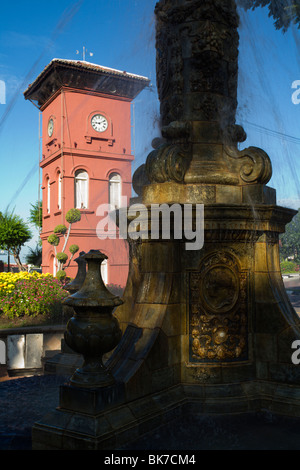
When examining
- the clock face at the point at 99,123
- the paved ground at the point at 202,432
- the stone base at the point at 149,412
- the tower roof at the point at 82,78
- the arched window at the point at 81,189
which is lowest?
the paved ground at the point at 202,432

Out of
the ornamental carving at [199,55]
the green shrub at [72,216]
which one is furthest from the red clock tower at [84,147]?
the ornamental carving at [199,55]

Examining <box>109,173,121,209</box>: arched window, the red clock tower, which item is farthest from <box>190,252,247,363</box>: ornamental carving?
<box>109,173,121,209</box>: arched window

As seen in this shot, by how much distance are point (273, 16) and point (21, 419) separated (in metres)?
11.8

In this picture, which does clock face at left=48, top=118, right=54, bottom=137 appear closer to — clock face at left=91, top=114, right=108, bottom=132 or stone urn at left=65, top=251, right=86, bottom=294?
clock face at left=91, top=114, right=108, bottom=132

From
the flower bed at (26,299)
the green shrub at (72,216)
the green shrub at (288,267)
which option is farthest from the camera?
the green shrub at (288,267)

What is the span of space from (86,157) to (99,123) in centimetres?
244

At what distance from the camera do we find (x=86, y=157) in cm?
2669

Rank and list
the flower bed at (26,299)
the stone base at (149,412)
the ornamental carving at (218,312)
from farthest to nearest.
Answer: the flower bed at (26,299) < the ornamental carving at (218,312) < the stone base at (149,412)

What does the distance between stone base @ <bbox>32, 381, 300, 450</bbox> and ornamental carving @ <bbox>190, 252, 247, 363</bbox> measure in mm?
370

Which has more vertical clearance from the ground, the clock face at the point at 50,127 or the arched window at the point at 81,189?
the clock face at the point at 50,127

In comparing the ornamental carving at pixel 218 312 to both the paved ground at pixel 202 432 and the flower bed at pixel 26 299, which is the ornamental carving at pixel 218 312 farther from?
the flower bed at pixel 26 299

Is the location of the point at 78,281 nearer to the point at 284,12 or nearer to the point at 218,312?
the point at 218,312

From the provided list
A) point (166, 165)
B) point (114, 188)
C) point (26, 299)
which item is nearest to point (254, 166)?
point (166, 165)

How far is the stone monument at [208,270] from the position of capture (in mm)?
4891
